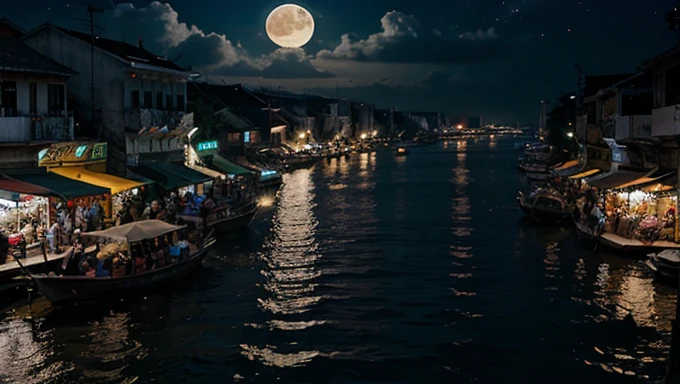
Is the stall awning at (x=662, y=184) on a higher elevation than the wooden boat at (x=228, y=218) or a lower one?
higher

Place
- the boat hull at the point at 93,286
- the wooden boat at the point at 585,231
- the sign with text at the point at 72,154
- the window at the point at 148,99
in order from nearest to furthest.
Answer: the boat hull at the point at 93,286 < the sign with text at the point at 72,154 < the wooden boat at the point at 585,231 < the window at the point at 148,99

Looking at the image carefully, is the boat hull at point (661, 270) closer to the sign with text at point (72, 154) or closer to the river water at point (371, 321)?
the river water at point (371, 321)

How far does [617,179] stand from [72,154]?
27083 mm

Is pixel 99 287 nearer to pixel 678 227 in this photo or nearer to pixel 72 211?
pixel 72 211

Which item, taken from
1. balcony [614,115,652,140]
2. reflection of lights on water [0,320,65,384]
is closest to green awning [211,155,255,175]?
balcony [614,115,652,140]

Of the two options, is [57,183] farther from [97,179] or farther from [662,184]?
[662,184]

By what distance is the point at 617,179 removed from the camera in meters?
37.3

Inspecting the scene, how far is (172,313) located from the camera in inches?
932

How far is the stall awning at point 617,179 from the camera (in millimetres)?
35500

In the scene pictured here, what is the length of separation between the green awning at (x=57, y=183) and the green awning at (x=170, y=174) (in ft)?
27.0

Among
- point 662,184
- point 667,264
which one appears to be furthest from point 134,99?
point 667,264

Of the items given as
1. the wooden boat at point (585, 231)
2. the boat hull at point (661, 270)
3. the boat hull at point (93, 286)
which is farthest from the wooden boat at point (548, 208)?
the boat hull at point (93, 286)

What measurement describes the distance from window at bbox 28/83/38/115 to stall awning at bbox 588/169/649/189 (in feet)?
87.9

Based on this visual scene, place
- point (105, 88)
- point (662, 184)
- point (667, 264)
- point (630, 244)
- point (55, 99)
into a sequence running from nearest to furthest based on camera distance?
point (667, 264), point (630, 244), point (662, 184), point (55, 99), point (105, 88)
